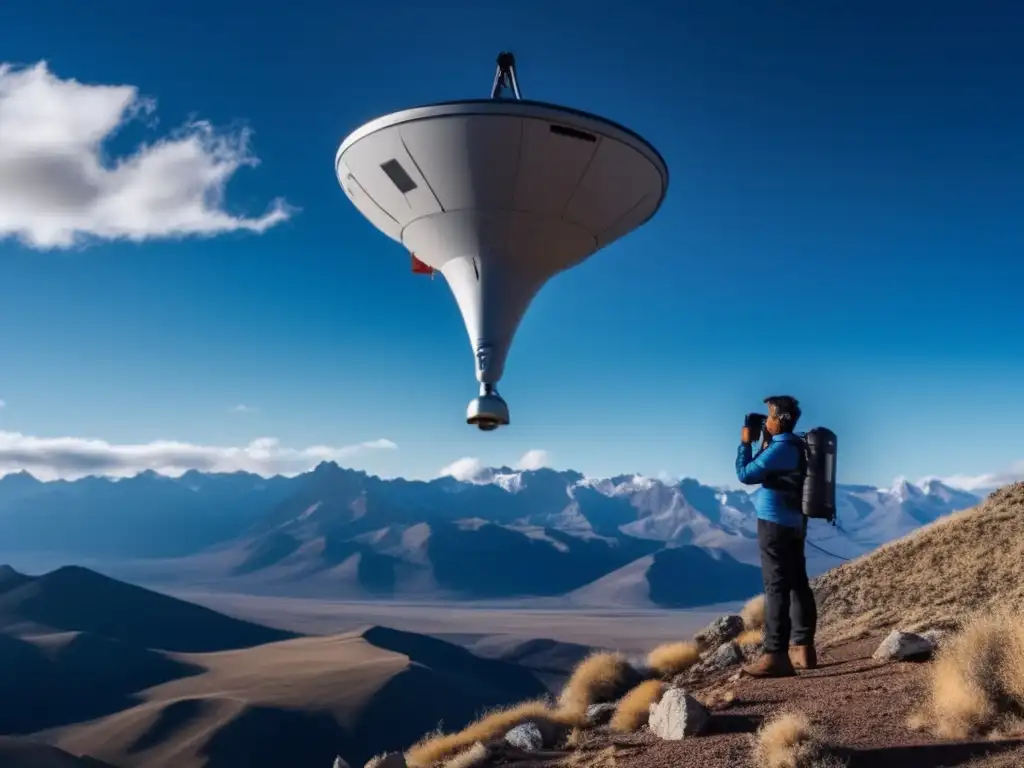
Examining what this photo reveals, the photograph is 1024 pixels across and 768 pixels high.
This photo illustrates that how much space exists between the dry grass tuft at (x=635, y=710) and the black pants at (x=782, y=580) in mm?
1658

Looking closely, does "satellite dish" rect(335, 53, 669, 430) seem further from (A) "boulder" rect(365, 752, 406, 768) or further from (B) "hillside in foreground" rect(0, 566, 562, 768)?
(B) "hillside in foreground" rect(0, 566, 562, 768)

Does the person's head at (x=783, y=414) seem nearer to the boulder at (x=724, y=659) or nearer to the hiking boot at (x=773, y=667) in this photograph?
the hiking boot at (x=773, y=667)

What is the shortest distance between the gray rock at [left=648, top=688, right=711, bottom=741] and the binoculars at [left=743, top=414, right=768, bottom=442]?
2965mm

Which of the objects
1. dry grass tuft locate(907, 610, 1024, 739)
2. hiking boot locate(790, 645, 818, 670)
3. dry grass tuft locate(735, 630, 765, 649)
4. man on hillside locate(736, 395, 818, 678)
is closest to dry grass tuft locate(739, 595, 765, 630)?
dry grass tuft locate(735, 630, 765, 649)

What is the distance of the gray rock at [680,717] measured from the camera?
8.20 m

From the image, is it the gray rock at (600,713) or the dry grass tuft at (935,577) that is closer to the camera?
the gray rock at (600,713)

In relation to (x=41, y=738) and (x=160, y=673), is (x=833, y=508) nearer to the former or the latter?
(x=41, y=738)

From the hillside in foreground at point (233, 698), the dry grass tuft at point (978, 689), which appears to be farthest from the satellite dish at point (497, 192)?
the hillside in foreground at point (233, 698)

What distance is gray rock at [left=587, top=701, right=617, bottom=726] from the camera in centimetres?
1113

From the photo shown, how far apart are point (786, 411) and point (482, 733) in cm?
615

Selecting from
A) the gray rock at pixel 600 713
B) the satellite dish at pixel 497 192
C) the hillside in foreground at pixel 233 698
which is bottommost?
the hillside in foreground at pixel 233 698

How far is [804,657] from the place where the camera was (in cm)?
1000

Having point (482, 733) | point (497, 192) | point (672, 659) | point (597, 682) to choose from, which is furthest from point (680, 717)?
point (497, 192)

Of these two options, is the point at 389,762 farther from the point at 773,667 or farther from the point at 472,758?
the point at 773,667
